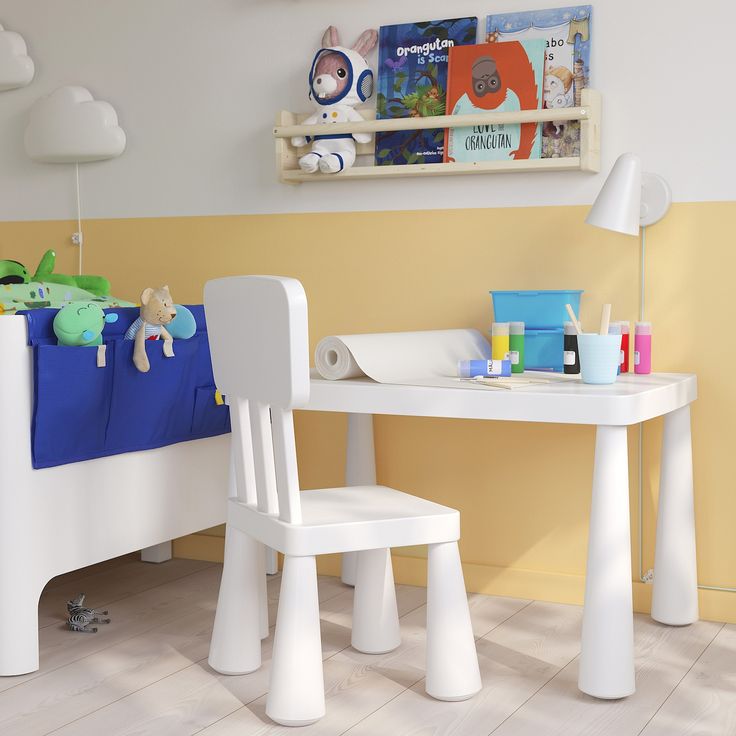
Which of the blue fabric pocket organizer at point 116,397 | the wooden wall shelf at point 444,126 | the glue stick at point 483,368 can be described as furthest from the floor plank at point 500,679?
the wooden wall shelf at point 444,126

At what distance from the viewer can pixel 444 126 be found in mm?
2469

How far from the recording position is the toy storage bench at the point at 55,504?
6.51 feet

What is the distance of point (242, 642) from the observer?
203cm

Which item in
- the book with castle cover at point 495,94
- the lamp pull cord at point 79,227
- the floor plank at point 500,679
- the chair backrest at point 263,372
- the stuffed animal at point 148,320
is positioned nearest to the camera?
the chair backrest at point 263,372

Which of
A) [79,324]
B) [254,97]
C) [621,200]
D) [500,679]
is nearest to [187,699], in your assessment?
[500,679]

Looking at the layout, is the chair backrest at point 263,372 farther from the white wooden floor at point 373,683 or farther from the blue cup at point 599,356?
the blue cup at point 599,356

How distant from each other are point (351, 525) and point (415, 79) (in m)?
1.27

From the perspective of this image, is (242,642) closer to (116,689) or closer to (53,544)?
(116,689)

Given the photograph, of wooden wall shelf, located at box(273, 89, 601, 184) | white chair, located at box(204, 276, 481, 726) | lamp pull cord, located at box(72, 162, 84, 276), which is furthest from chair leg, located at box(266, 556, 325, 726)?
lamp pull cord, located at box(72, 162, 84, 276)

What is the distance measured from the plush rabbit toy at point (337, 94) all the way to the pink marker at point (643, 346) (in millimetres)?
844

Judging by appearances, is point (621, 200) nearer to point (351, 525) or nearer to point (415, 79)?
point (415, 79)

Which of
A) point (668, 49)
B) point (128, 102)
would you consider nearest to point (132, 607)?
point (128, 102)

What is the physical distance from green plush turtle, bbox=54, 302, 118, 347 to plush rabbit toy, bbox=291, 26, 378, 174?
0.76 meters

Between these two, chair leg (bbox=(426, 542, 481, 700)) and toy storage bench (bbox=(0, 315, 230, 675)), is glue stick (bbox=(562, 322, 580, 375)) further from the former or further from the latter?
toy storage bench (bbox=(0, 315, 230, 675))
